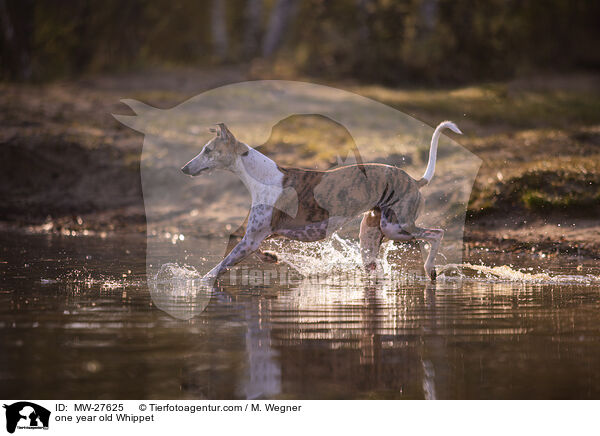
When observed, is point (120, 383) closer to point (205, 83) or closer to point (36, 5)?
point (205, 83)

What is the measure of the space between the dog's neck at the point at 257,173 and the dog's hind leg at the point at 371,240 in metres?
1.21

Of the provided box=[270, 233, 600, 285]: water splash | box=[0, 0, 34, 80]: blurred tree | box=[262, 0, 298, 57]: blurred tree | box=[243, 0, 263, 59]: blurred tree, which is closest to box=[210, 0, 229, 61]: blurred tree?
box=[243, 0, 263, 59]: blurred tree

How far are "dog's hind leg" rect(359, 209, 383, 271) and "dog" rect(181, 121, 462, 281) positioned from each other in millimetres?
13

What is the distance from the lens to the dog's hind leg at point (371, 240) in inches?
403

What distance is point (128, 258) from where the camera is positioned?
11578 millimetres

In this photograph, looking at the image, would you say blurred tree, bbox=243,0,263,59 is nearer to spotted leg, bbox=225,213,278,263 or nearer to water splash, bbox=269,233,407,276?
spotted leg, bbox=225,213,278,263

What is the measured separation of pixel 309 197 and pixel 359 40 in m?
19.9

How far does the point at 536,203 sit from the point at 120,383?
997 cm

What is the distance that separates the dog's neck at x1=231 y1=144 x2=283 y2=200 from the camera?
9.72 metres

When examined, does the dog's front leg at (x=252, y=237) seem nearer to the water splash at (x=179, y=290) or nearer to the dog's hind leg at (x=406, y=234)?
the water splash at (x=179, y=290)

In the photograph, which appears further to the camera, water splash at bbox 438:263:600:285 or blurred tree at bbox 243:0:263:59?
blurred tree at bbox 243:0:263:59
